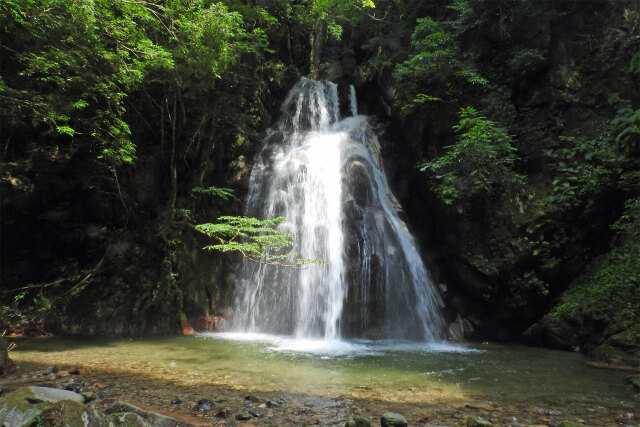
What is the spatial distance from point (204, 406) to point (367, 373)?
2.53 metres

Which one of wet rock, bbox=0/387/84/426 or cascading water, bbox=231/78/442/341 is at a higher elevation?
cascading water, bbox=231/78/442/341

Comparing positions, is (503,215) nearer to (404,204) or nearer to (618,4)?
(404,204)

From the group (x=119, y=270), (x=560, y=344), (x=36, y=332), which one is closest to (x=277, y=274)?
(x=119, y=270)

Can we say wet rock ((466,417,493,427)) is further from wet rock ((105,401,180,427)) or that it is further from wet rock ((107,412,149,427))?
wet rock ((107,412,149,427))

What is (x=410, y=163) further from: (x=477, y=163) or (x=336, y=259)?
(x=336, y=259)

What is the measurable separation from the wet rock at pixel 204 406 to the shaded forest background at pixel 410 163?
528cm

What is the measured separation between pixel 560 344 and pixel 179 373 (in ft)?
25.3

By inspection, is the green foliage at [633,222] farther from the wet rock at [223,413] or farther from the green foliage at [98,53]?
the green foliage at [98,53]

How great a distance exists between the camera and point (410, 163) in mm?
11609

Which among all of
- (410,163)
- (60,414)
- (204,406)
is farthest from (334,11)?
(60,414)

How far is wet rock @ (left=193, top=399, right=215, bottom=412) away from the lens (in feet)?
11.6

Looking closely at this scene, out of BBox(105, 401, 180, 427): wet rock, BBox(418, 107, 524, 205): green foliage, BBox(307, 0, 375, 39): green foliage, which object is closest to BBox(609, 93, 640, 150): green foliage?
BBox(418, 107, 524, 205): green foliage

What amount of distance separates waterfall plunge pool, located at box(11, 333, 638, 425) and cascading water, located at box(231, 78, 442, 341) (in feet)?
3.89

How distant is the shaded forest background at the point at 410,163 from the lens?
6770mm
